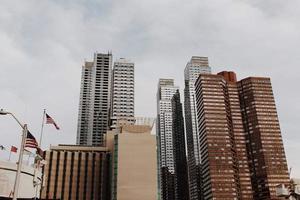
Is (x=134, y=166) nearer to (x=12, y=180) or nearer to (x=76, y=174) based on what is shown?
(x=76, y=174)

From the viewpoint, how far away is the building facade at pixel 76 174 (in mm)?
183625

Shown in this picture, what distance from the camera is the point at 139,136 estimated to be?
556 feet

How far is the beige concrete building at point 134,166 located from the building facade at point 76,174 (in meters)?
24.8

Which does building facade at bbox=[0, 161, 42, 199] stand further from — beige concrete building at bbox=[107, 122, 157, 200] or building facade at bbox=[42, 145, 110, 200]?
building facade at bbox=[42, 145, 110, 200]

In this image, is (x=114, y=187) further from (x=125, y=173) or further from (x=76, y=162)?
(x=76, y=162)

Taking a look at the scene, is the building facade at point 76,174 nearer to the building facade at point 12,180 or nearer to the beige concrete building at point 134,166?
the beige concrete building at point 134,166

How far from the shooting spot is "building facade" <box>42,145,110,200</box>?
183625 mm

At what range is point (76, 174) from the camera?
18925cm

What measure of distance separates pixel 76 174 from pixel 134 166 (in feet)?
129

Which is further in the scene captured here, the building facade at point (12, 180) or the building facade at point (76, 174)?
the building facade at point (76, 174)

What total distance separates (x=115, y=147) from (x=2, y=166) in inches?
3013

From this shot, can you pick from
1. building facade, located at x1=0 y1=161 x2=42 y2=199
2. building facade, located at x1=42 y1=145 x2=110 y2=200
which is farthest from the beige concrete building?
building facade, located at x1=0 y1=161 x2=42 y2=199

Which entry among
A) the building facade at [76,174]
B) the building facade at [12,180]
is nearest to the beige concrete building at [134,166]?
the building facade at [76,174]

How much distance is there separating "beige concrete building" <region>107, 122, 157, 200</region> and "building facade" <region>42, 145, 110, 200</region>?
2477cm
